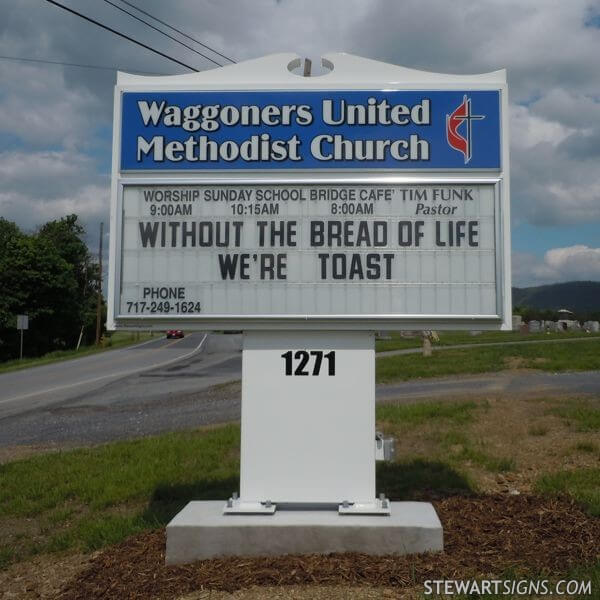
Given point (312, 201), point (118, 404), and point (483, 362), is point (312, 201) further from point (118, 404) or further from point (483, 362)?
point (483, 362)

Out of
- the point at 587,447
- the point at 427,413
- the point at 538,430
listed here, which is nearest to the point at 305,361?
the point at 587,447

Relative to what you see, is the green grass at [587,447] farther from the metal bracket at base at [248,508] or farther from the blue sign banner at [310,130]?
the metal bracket at base at [248,508]

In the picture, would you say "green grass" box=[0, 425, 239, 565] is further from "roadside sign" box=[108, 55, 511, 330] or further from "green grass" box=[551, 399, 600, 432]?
"green grass" box=[551, 399, 600, 432]

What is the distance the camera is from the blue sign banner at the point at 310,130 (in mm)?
5273

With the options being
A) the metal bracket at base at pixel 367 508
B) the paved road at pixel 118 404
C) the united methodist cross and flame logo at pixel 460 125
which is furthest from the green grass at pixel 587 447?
the paved road at pixel 118 404

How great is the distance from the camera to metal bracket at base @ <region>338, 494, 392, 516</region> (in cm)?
490

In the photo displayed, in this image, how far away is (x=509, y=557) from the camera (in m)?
4.46

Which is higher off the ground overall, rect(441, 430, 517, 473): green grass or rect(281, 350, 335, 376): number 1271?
rect(281, 350, 335, 376): number 1271

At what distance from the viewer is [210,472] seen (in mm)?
7617

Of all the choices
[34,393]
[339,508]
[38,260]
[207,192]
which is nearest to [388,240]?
[207,192]

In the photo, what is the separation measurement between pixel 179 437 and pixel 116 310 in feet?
15.7

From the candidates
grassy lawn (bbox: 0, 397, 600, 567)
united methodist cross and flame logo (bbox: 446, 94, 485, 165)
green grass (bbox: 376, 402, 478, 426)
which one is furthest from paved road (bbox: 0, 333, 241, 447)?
united methodist cross and flame logo (bbox: 446, 94, 485, 165)

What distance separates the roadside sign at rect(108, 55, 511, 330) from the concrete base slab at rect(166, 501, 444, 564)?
1441 millimetres

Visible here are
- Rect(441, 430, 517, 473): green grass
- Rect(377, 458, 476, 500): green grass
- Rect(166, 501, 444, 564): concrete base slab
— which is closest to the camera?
Rect(166, 501, 444, 564): concrete base slab
